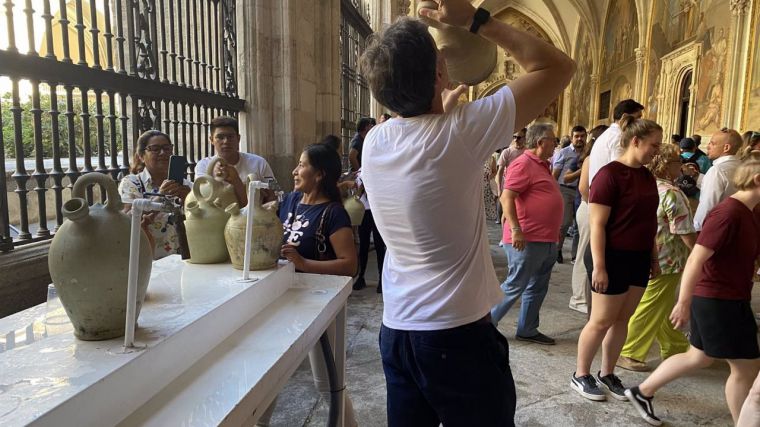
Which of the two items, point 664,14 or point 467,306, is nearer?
point 467,306

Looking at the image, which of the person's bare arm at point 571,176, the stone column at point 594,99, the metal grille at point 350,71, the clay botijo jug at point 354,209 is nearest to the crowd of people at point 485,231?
the clay botijo jug at point 354,209

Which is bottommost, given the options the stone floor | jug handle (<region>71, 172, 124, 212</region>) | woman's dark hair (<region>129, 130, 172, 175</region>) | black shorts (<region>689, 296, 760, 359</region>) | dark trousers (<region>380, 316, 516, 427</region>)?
the stone floor

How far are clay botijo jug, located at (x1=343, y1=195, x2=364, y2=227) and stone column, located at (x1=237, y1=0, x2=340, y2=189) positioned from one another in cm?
91

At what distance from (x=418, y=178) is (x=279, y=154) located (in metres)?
4.52

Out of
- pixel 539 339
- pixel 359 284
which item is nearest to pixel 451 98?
pixel 539 339

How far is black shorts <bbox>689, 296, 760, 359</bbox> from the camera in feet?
7.45

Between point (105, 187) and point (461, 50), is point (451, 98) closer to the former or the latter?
point (461, 50)

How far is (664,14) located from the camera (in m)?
17.8

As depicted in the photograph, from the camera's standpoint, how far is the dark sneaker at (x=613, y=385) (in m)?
3.00

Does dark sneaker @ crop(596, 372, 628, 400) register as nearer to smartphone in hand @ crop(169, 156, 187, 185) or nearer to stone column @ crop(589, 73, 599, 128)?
smartphone in hand @ crop(169, 156, 187, 185)

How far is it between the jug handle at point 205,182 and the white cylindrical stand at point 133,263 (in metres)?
0.91

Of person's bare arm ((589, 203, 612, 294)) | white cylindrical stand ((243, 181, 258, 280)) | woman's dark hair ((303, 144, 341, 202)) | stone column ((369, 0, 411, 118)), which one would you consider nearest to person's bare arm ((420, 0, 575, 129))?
white cylindrical stand ((243, 181, 258, 280))

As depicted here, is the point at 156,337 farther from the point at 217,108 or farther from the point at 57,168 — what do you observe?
the point at 217,108

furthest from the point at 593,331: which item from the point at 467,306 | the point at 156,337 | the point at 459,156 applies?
the point at 156,337
